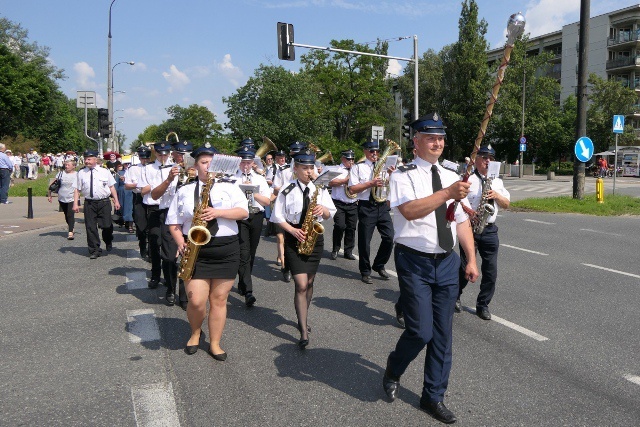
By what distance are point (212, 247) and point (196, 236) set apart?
0.67 feet

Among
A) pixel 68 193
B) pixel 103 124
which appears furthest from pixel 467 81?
pixel 68 193

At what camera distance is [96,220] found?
1048 centimetres

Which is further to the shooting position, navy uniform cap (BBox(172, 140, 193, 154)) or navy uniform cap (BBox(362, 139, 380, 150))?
navy uniform cap (BBox(362, 139, 380, 150))

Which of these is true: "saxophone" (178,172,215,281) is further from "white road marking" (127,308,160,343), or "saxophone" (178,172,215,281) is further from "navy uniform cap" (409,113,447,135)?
"navy uniform cap" (409,113,447,135)

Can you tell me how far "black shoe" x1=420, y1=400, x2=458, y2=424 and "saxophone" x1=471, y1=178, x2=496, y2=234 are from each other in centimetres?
250

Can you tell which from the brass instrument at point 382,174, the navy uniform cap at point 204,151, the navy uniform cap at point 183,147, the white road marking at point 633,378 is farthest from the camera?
the brass instrument at point 382,174

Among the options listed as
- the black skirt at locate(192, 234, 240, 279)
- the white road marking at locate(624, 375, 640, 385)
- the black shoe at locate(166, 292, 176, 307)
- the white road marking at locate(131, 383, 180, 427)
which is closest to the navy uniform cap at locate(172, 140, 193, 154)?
the black shoe at locate(166, 292, 176, 307)

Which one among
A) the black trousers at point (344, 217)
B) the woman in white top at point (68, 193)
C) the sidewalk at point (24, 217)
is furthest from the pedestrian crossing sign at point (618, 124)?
the sidewalk at point (24, 217)

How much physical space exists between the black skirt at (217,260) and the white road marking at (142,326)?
1108 mm

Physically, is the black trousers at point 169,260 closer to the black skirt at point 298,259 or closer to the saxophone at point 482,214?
the black skirt at point 298,259

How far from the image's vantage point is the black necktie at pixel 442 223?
3799 mm

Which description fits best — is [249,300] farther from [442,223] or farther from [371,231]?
[442,223]

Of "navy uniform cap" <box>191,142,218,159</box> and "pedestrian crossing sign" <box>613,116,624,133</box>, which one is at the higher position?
"pedestrian crossing sign" <box>613,116,624,133</box>

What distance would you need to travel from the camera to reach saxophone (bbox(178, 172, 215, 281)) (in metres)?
4.74
